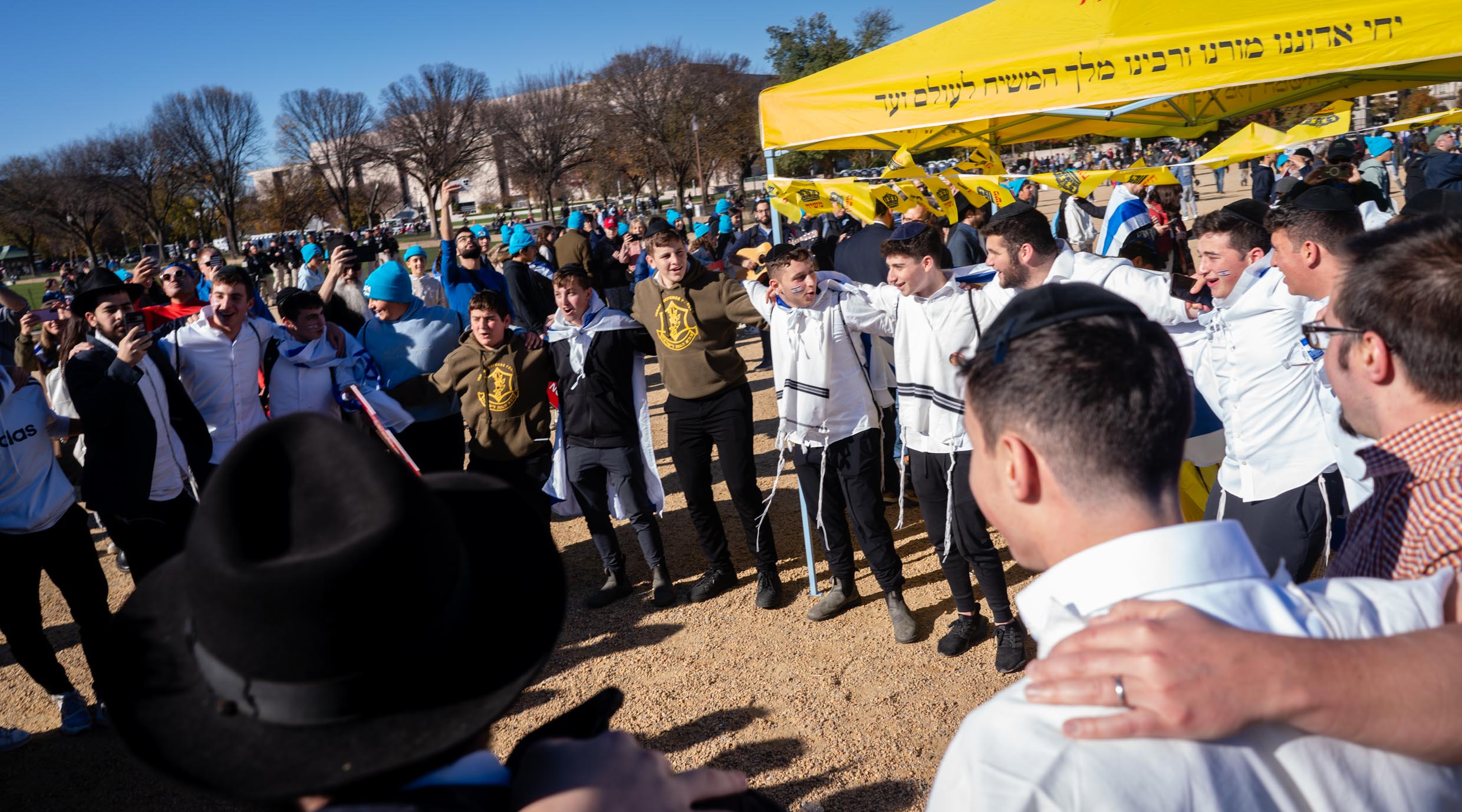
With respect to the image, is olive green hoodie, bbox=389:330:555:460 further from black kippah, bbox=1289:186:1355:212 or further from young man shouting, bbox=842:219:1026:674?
black kippah, bbox=1289:186:1355:212

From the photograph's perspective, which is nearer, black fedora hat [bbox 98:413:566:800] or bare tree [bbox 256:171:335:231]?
black fedora hat [bbox 98:413:566:800]

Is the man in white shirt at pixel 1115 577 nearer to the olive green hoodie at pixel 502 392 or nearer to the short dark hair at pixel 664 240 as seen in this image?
the short dark hair at pixel 664 240

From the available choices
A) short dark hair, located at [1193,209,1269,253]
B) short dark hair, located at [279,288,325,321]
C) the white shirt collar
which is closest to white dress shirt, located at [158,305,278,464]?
short dark hair, located at [279,288,325,321]

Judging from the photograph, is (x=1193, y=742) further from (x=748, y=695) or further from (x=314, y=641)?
(x=748, y=695)

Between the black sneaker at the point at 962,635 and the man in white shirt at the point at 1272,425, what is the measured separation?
1.33 meters

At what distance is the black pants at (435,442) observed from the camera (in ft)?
18.2

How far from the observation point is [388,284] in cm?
557

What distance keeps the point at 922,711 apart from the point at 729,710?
907mm

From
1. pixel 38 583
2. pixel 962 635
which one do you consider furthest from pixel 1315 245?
pixel 38 583

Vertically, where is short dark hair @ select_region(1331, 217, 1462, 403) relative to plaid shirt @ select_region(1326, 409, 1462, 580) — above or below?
above

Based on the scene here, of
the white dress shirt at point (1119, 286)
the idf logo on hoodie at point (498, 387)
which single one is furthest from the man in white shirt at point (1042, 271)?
the idf logo on hoodie at point (498, 387)

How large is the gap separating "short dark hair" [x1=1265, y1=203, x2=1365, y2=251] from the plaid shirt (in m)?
2.04

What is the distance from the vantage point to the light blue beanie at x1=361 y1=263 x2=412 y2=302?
5539 mm

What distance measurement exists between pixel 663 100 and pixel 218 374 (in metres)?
44.5
